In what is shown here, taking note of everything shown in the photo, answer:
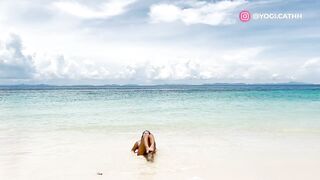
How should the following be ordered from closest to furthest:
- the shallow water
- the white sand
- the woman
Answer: the white sand
the shallow water
the woman

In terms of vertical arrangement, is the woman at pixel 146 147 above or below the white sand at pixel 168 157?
above

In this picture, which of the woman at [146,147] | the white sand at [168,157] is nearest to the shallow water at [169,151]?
the white sand at [168,157]

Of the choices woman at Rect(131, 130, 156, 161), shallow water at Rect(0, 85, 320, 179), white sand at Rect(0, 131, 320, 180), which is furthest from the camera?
woman at Rect(131, 130, 156, 161)

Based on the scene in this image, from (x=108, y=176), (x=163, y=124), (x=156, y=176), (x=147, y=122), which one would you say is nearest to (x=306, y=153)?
(x=156, y=176)

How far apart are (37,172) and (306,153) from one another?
7185 mm

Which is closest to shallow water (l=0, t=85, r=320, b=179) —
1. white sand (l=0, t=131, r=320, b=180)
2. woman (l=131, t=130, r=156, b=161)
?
white sand (l=0, t=131, r=320, b=180)

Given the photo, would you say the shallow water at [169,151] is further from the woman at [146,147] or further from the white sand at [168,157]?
the woman at [146,147]

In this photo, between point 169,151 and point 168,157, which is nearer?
point 168,157

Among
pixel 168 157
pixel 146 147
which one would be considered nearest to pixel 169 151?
pixel 168 157

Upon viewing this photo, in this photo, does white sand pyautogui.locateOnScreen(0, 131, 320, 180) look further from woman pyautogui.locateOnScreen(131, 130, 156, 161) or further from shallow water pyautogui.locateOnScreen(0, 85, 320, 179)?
woman pyautogui.locateOnScreen(131, 130, 156, 161)

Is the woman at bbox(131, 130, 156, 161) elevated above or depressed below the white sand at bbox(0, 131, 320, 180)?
above

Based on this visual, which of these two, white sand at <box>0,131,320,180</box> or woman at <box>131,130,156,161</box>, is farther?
woman at <box>131,130,156,161</box>

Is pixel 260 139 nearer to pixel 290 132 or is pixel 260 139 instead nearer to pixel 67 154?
pixel 290 132

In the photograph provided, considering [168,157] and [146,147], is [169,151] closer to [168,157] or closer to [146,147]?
[168,157]
